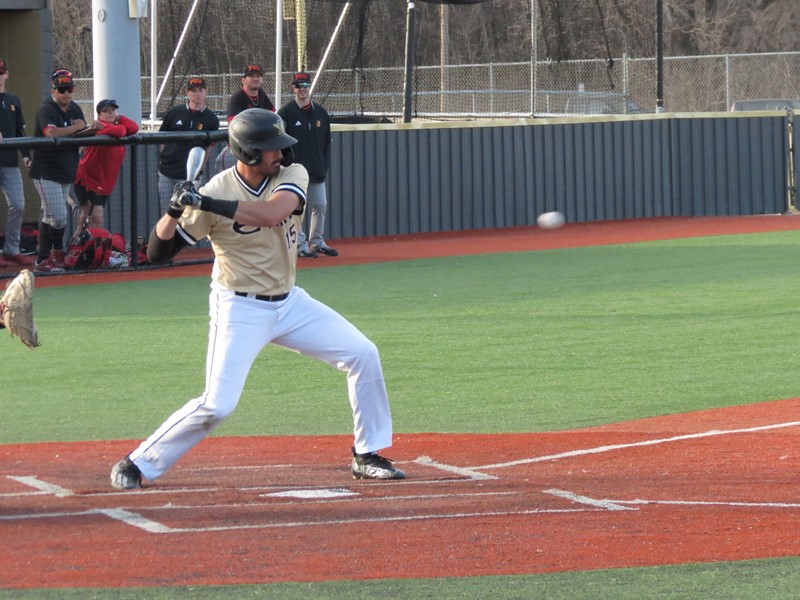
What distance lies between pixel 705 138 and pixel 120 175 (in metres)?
11.2

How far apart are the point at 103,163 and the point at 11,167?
1.01 meters

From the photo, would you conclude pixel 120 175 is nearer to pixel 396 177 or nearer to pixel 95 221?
pixel 95 221

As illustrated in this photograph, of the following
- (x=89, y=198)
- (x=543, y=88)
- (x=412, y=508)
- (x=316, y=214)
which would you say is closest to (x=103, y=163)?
(x=89, y=198)

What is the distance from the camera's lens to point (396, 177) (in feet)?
65.7

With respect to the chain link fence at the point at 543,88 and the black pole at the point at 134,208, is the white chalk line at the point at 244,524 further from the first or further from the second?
the chain link fence at the point at 543,88

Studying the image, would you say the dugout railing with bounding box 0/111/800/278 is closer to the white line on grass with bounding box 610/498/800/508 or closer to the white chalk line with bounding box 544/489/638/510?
the white chalk line with bounding box 544/489/638/510

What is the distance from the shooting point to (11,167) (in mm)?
14688

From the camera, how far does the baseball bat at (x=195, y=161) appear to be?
15.2 metres

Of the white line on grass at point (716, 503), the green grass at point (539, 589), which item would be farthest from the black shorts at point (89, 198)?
the green grass at point (539, 589)

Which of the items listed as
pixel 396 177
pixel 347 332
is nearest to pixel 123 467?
pixel 347 332

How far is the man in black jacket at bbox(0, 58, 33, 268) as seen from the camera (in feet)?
47.5

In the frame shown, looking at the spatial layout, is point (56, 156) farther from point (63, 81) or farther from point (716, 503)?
point (716, 503)

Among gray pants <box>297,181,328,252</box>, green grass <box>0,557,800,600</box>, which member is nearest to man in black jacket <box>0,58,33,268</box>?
gray pants <box>297,181,328,252</box>

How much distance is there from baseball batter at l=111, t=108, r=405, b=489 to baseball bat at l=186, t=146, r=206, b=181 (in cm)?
917
